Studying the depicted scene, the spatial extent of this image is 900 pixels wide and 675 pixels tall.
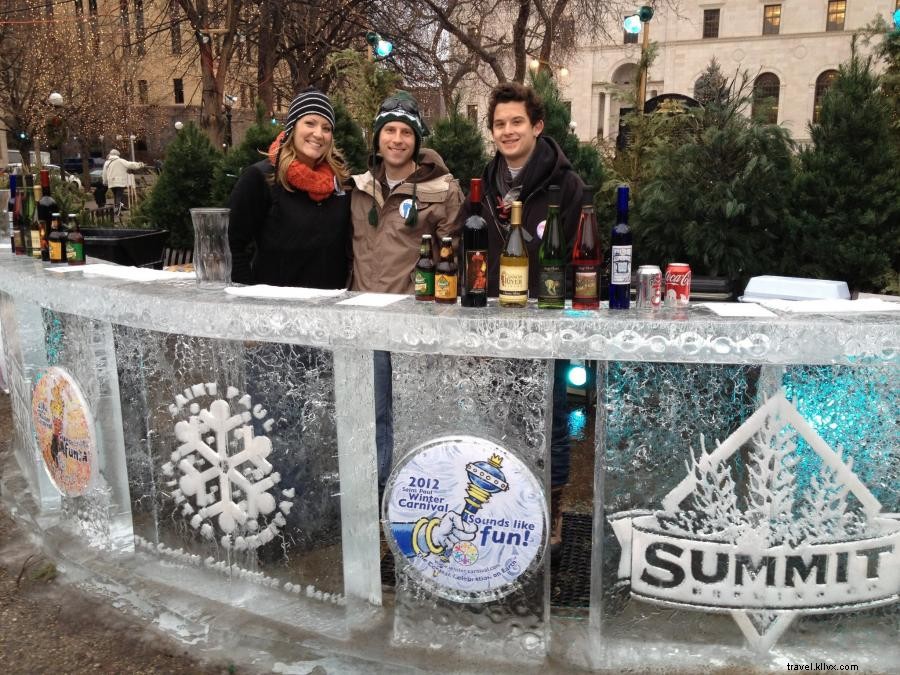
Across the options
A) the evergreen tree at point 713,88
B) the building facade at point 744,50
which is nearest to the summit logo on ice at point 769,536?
the evergreen tree at point 713,88

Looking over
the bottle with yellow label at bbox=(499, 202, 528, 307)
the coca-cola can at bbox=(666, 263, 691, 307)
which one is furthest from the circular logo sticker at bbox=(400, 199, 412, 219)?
the coca-cola can at bbox=(666, 263, 691, 307)

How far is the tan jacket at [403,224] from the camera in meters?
3.19

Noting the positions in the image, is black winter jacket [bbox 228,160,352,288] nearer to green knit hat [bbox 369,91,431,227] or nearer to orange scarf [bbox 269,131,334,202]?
orange scarf [bbox 269,131,334,202]

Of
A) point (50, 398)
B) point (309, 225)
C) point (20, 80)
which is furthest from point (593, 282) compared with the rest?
point (20, 80)

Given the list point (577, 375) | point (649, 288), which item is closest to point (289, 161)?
point (649, 288)

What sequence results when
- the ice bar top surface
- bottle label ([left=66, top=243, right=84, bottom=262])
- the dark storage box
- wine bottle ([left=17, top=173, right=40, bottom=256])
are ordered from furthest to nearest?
the dark storage box < wine bottle ([left=17, top=173, right=40, bottom=256]) < bottle label ([left=66, top=243, right=84, bottom=262]) < the ice bar top surface

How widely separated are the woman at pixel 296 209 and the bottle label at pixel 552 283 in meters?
1.24

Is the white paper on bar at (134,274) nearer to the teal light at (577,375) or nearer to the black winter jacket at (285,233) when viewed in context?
the black winter jacket at (285,233)

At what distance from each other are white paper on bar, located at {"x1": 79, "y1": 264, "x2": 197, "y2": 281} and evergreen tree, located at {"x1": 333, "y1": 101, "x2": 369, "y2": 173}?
4567mm

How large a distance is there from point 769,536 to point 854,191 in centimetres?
345

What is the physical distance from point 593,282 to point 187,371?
4.88ft

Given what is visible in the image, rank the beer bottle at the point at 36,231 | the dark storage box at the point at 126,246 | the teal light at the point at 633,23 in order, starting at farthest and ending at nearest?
the teal light at the point at 633,23, the dark storage box at the point at 126,246, the beer bottle at the point at 36,231

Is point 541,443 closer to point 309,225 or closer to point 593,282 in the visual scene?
point 593,282

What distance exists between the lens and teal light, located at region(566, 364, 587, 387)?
14.0 ft
